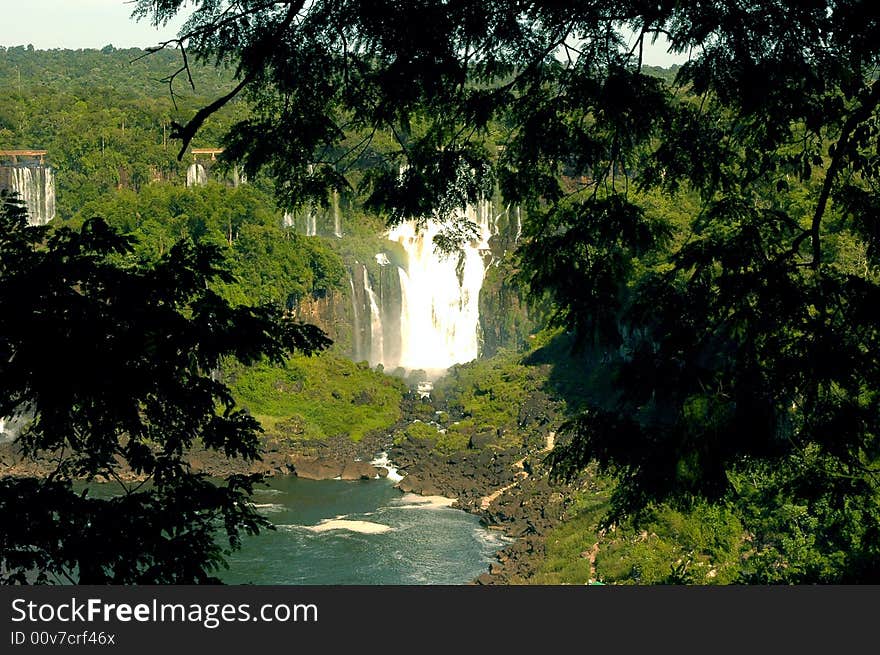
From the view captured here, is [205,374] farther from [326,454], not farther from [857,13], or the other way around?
[326,454]

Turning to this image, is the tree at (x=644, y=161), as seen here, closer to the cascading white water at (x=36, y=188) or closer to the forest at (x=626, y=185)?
the forest at (x=626, y=185)

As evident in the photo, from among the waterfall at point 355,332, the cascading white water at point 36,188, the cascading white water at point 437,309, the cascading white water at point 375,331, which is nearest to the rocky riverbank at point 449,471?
the waterfall at point 355,332

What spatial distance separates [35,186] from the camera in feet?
156

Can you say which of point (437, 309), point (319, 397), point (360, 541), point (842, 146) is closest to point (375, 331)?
point (437, 309)

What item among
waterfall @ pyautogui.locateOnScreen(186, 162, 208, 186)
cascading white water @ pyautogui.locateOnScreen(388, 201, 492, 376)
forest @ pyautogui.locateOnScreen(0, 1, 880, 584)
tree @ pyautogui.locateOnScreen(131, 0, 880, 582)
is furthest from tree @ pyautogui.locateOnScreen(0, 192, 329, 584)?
waterfall @ pyautogui.locateOnScreen(186, 162, 208, 186)

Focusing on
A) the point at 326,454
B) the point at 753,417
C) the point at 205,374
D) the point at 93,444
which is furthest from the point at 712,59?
the point at 326,454

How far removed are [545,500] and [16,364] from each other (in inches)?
844

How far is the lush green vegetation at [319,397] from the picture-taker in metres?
36.1

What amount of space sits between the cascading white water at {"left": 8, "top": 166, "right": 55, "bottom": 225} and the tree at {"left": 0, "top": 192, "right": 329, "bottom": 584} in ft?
140

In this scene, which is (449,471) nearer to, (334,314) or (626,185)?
(334,314)

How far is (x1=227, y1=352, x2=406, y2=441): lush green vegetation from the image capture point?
36125mm

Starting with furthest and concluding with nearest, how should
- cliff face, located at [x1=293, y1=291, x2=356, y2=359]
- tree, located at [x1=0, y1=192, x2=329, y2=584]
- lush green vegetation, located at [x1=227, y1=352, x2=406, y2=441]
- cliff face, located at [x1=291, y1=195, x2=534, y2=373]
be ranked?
cliff face, located at [x1=291, y1=195, x2=534, y2=373]
cliff face, located at [x1=293, y1=291, x2=356, y2=359]
lush green vegetation, located at [x1=227, y1=352, x2=406, y2=441]
tree, located at [x1=0, y1=192, x2=329, y2=584]

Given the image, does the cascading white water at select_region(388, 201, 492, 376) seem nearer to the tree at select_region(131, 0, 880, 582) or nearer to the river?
the river

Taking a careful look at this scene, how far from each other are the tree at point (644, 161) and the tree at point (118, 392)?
36.5 inches
